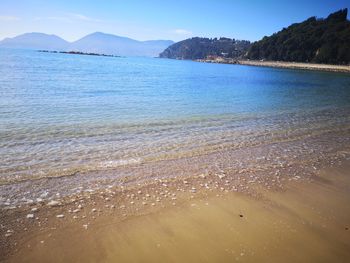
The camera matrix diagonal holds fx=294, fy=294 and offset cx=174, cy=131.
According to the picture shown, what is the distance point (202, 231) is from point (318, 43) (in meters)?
189

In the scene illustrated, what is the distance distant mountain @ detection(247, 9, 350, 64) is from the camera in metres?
148

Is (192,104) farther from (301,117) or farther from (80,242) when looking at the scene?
(80,242)

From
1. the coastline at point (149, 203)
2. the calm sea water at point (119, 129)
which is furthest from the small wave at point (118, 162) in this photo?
the coastline at point (149, 203)

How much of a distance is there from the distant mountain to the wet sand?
6266 inches

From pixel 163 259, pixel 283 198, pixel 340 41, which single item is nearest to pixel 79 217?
pixel 163 259

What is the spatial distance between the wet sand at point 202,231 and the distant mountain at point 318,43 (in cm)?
15916

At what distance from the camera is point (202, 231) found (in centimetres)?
643

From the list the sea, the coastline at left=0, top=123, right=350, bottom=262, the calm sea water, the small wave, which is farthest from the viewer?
the calm sea water

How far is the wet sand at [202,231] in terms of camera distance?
5.65 meters

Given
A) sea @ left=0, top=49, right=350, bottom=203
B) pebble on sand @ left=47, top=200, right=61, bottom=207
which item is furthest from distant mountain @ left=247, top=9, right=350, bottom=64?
pebble on sand @ left=47, top=200, right=61, bottom=207

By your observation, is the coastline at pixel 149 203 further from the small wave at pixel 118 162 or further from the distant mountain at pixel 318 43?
the distant mountain at pixel 318 43

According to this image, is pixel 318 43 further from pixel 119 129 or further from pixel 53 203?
pixel 53 203

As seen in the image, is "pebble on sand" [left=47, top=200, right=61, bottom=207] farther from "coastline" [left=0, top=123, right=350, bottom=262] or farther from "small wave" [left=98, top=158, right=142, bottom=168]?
"small wave" [left=98, top=158, right=142, bottom=168]

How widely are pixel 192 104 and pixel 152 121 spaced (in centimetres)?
853
